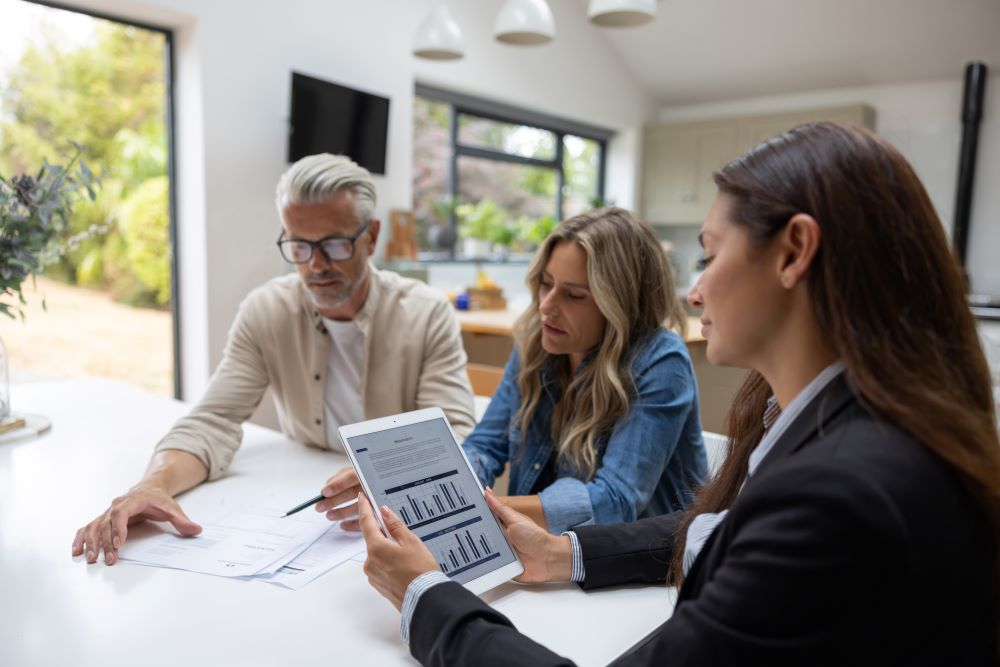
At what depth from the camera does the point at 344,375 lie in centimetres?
190

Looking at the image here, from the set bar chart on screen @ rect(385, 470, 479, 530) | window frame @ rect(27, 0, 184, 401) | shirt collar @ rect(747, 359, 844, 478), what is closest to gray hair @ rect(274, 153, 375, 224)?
bar chart on screen @ rect(385, 470, 479, 530)

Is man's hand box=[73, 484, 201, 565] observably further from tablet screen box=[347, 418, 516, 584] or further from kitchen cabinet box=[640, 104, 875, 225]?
kitchen cabinet box=[640, 104, 875, 225]

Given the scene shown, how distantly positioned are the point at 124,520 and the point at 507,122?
475cm

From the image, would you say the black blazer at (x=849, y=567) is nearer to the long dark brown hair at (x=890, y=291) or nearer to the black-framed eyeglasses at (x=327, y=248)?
the long dark brown hair at (x=890, y=291)

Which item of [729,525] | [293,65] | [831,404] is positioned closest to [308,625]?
[729,525]

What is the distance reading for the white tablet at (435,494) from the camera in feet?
3.20

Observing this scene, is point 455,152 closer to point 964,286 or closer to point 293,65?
point 293,65

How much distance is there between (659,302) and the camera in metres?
1.46

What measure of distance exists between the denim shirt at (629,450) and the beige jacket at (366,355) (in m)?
0.20

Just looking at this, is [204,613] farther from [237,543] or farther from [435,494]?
[435,494]

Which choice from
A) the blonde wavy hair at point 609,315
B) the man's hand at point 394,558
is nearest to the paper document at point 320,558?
the man's hand at point 394,558

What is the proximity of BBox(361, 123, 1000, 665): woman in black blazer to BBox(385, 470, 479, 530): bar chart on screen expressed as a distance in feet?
0.55

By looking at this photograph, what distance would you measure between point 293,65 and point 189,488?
2.83m

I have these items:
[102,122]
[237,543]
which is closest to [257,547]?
[237,543]
